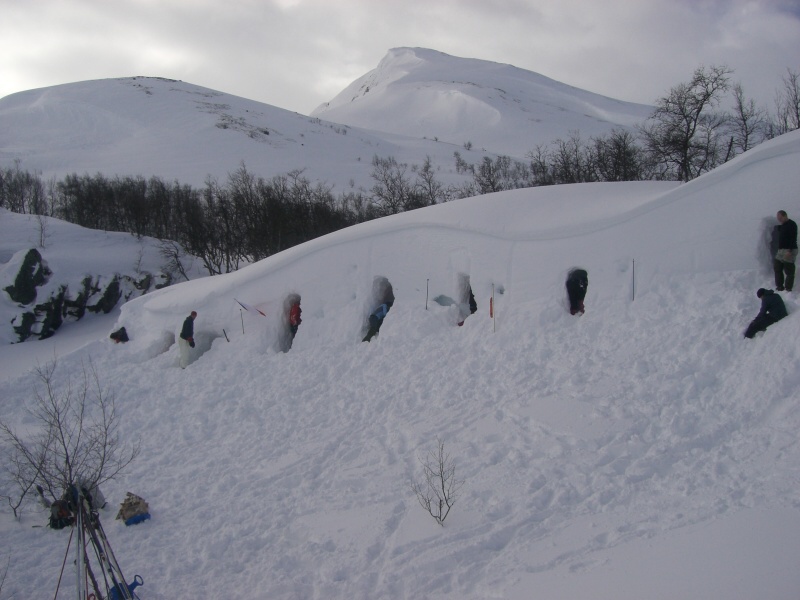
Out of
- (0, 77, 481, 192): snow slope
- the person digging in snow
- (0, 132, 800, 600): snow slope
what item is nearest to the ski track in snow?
(0, 132, 800, 600): snow slope

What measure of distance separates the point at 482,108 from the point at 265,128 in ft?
115

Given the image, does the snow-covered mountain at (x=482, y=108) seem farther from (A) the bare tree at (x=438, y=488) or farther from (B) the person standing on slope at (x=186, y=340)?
(A) the bare tree at (x=438, y=488)

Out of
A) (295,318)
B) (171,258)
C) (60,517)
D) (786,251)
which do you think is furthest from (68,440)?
(171,258)

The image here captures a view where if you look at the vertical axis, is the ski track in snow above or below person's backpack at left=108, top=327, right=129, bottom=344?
below

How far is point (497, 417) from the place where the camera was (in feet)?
26.1

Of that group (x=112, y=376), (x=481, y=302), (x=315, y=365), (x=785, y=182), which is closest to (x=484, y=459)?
(x=481, y=302)

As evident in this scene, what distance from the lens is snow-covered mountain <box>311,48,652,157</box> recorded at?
74.2 m

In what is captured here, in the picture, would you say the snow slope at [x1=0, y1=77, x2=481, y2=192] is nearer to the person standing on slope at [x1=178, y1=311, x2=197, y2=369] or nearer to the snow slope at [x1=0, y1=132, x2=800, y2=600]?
the person standing on slope at [x1=178, y1=311, x2=197, y2=369]

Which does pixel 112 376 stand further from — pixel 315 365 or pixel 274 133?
pixel 274 133

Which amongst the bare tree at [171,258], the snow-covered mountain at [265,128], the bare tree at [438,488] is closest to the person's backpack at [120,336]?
the bare tree at [171,258]

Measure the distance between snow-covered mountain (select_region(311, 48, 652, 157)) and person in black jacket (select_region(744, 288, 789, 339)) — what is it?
60.5 metres

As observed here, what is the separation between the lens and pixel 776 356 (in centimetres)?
671

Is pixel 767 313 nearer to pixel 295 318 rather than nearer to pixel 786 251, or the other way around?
pixel 786 251

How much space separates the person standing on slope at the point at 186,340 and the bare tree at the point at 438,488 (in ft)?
25.0
